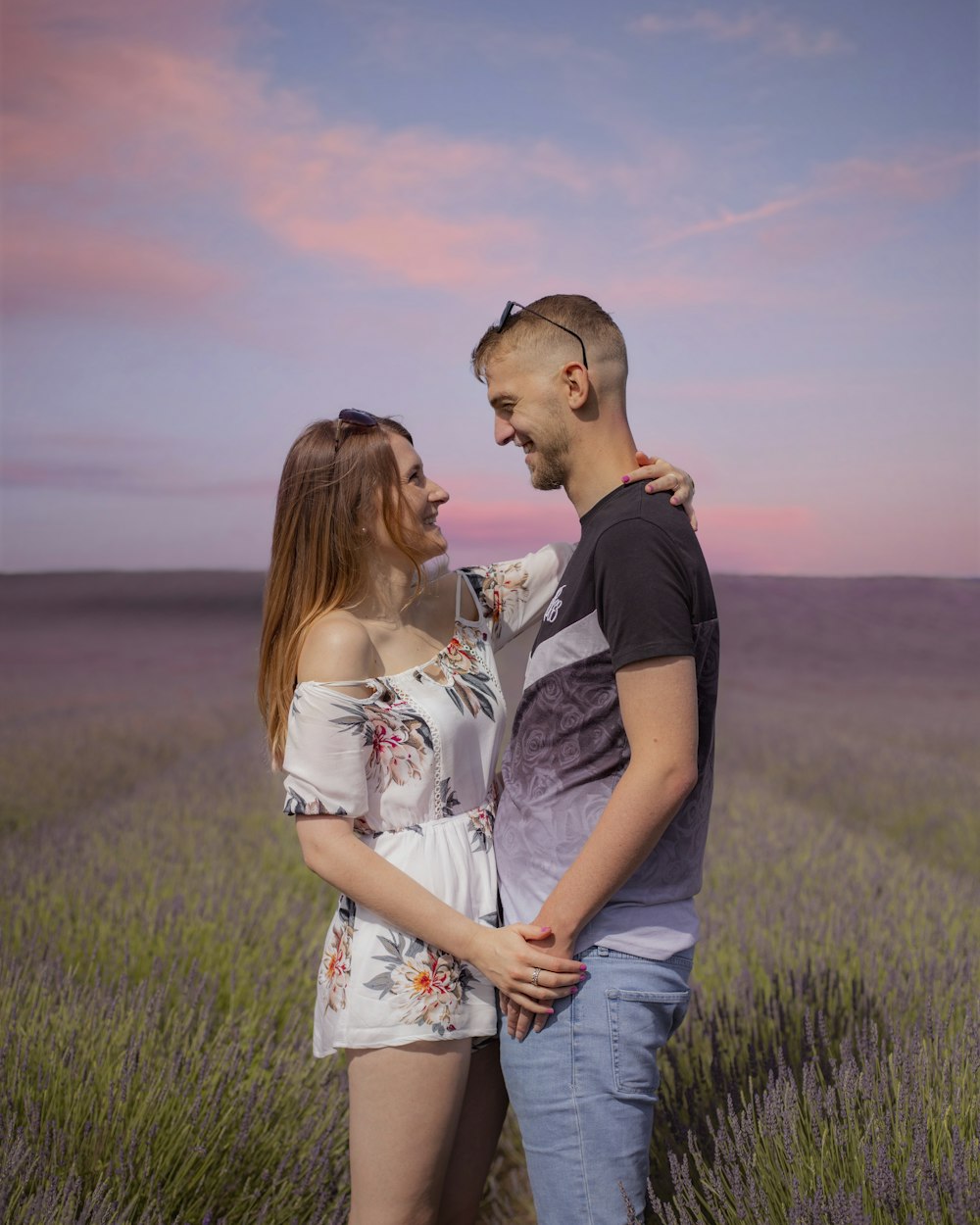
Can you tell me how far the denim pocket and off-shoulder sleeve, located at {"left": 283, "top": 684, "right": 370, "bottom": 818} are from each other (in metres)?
0.50

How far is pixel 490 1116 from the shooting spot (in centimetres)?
190

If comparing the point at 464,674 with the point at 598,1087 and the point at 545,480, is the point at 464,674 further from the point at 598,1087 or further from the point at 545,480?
the point at 598,1087

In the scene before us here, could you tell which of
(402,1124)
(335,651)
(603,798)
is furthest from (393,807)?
(402,1124)

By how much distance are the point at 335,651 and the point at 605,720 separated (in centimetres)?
47

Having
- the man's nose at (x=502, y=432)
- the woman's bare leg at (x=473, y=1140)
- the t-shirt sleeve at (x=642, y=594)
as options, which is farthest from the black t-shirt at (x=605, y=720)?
the woman's bare leg at (x=473, y=1140)

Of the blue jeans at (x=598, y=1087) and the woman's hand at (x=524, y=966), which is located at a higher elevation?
the woman's hand at (x=524, y=966)

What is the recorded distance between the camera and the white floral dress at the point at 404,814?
1.70 metres

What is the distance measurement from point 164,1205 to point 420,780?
1.12 meters

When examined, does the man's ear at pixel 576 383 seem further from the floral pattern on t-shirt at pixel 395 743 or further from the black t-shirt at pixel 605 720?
the floral pattern on t-shirt at pixel 395 743

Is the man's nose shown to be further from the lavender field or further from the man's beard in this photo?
the lavender field

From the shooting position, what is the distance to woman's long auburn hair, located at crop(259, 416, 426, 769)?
188 cm

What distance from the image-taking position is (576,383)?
5.71 ft

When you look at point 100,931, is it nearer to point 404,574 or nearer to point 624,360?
point 404,574

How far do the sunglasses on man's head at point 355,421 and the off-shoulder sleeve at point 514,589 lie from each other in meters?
0.42
